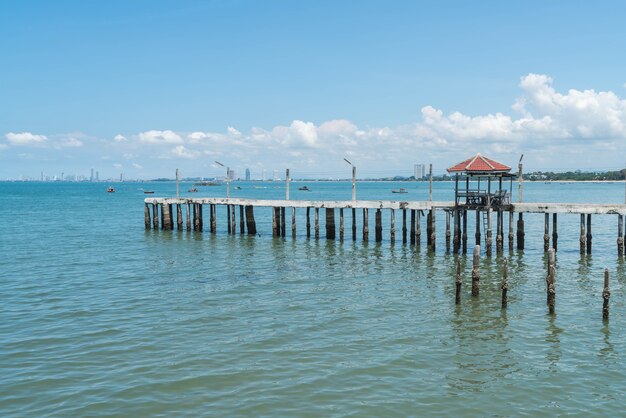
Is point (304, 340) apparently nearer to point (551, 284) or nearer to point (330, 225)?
point (551, 284)

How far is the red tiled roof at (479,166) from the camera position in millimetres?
30500

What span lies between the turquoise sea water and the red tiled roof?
4774 millimetres

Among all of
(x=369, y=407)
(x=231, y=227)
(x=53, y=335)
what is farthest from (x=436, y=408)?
(x=231, y=227)

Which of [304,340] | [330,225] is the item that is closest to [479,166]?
[330,225]

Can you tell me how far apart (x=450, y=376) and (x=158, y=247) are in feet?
84.2

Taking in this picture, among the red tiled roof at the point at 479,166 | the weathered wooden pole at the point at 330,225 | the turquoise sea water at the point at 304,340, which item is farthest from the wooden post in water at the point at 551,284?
the weathered wooden pole at the point at 330,225

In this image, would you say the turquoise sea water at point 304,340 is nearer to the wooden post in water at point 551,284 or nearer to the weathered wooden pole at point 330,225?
the wooden post in water at point 551,284

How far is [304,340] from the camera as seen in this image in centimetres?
1592

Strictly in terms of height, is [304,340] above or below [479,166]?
below

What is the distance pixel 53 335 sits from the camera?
16438mm

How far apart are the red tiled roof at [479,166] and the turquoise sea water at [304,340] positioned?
4.77 m

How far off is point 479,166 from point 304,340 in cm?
1845

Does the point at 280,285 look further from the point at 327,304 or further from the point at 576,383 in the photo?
the point at 576,383

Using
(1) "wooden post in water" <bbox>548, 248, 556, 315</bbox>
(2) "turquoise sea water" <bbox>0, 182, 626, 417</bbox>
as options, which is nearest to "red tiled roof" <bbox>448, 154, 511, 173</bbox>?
(2) "turquoise sea water" <bbox>0, 182, 626, 417</bbox>
